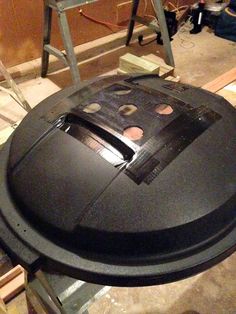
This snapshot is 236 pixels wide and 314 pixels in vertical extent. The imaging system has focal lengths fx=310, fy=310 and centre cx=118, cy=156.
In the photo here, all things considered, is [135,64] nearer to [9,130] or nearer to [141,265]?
[9,130]

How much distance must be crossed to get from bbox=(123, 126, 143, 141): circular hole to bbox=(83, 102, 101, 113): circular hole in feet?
0.30

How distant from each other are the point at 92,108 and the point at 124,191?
216mm

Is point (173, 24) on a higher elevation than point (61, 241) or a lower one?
lower

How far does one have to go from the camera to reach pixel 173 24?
303 cm

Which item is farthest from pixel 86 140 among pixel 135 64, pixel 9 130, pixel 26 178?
pixel 135 64

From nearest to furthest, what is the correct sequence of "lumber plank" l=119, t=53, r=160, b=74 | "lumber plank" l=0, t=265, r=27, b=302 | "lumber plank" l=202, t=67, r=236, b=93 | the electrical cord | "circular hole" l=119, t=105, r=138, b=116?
"circular hole" l=119, t=105, r=138, b=116, "lumber plank" l=0, t=265, r=27, b=302, "lumber plank" l=202, t=67, r=236, b=93, "lumber plank" l=119, t=53, r=160, b=74, the electrical cord

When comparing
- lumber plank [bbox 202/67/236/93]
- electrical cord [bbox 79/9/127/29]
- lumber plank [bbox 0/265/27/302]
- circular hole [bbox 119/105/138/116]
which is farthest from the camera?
electrical cord [bbox 79/9/127/29]

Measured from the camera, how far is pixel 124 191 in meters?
0.54

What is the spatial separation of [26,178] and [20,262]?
0.15m

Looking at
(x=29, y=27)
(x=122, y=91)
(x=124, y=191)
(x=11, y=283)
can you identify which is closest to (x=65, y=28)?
(x=29, y=27)

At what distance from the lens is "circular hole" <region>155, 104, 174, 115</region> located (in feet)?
2.15

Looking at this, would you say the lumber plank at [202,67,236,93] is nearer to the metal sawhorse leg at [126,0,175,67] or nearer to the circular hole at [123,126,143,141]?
the circular hole at [123,126,143,141]

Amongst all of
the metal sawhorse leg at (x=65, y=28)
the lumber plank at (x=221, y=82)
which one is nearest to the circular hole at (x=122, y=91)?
the lumber plank at (x=221, y=82)

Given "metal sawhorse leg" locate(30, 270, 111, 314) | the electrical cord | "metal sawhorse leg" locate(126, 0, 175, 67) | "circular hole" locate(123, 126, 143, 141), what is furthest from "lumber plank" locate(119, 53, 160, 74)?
"metal sawhorse leg" locate(30, 270, 111, 314)
